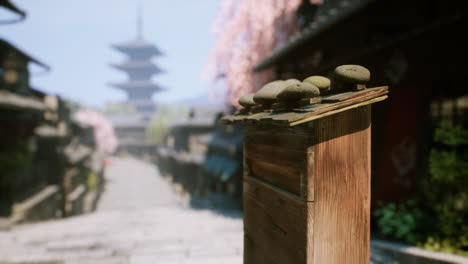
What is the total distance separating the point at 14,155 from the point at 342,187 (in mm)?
10827

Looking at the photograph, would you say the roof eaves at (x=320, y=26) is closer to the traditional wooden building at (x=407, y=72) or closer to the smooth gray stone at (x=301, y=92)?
the traditional wooden building at (x=407, y=72)

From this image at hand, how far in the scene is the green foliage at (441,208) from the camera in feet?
12.3

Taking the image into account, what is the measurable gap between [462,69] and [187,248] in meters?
4.78

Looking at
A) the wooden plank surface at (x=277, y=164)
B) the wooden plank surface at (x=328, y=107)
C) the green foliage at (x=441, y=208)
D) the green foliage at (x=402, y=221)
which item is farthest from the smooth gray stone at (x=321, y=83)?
the green foliage at (x=402, y=221)

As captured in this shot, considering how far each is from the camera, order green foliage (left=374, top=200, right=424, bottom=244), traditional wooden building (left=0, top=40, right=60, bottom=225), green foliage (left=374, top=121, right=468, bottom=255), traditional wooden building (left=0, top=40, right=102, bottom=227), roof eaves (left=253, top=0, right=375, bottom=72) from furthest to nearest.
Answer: traditional wooden building (left=0, top=40, right=102, bottom=227), traditional wooden building (left=0, top=40, right=60, bottom=225), roof eaves (left=253, top=0, right=375, bottom=72), green foliage (left=374, top=200, right=424, bottom=244), green foliage (left=374, top=121, right=468, bottom=255)

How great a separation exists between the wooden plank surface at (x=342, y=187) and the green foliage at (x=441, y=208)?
2.77 m

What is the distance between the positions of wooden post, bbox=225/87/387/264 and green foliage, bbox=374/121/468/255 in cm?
285

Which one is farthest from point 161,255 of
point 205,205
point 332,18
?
point 205,205

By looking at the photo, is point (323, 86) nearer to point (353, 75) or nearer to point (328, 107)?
point (353, 75)

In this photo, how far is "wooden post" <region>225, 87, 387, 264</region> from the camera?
1581 millimetres

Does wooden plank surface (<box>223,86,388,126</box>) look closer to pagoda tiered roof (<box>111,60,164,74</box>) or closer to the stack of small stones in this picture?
the stack of small stones

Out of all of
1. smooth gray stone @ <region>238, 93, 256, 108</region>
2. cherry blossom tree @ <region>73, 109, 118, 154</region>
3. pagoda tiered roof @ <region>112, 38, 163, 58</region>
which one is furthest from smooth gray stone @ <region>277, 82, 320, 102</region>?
pagoda tiered roof @ <region>112, 38, 163, 58</region>

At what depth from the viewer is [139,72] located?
213ft

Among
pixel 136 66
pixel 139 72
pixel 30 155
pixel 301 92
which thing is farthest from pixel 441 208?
pixel 139 72
